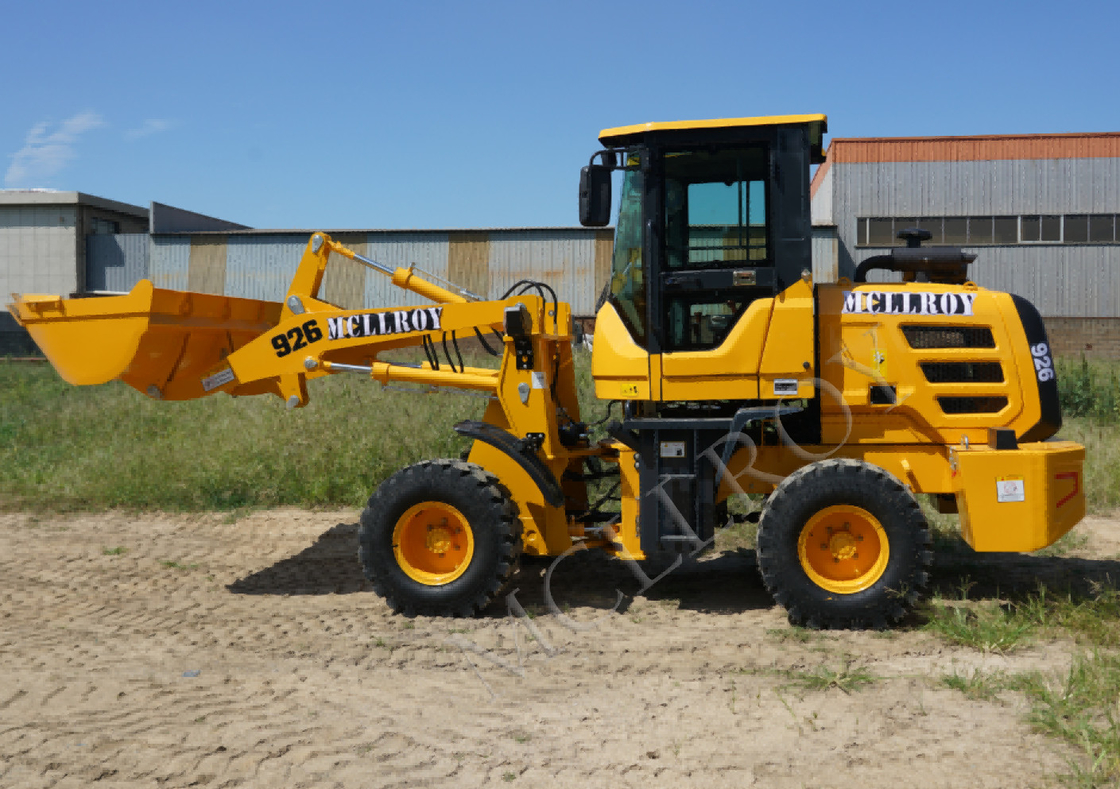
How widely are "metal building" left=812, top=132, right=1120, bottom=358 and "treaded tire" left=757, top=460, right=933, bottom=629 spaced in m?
18.9

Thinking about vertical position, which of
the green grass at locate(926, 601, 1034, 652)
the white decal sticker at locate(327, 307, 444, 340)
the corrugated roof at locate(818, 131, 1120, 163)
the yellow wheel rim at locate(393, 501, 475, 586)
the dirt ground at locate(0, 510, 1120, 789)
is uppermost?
the corrugated roof at locate(818, 131, 1120, 163)

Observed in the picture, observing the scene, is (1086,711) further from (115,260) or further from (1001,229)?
(115,260)

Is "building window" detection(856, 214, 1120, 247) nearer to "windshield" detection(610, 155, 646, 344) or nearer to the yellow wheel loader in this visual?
the yellow wheel loader

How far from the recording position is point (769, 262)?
5418 mm

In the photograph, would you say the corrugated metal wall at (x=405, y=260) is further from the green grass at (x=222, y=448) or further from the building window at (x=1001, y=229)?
the green grass at (x=222, y=448)

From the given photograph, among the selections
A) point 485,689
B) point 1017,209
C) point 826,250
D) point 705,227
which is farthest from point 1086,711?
point 1017,209

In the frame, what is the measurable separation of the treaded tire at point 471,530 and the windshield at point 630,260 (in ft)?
4.26

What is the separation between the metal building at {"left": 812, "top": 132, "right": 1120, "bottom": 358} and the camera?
23109mm

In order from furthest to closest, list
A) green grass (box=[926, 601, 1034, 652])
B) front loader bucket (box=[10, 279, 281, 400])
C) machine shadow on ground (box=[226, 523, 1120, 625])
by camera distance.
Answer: machine shadow on ground (box=[226, 523, 1120, 625]) → front loader bucket (box=[10, 279, 281, 400]) → green grass (box=[926, 601, 1034, 652])

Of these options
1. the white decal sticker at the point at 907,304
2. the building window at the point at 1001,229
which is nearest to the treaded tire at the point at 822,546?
the white decal sticker at the point at 907,304

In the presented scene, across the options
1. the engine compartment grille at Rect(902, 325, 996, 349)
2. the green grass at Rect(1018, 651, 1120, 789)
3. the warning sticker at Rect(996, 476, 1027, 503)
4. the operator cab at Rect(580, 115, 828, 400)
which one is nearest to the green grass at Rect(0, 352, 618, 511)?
the operator cab at Rect(580, 115, 828, 400)

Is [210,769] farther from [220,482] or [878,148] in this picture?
[878,148]

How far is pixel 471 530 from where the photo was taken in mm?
5582

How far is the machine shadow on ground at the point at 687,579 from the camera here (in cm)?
607
